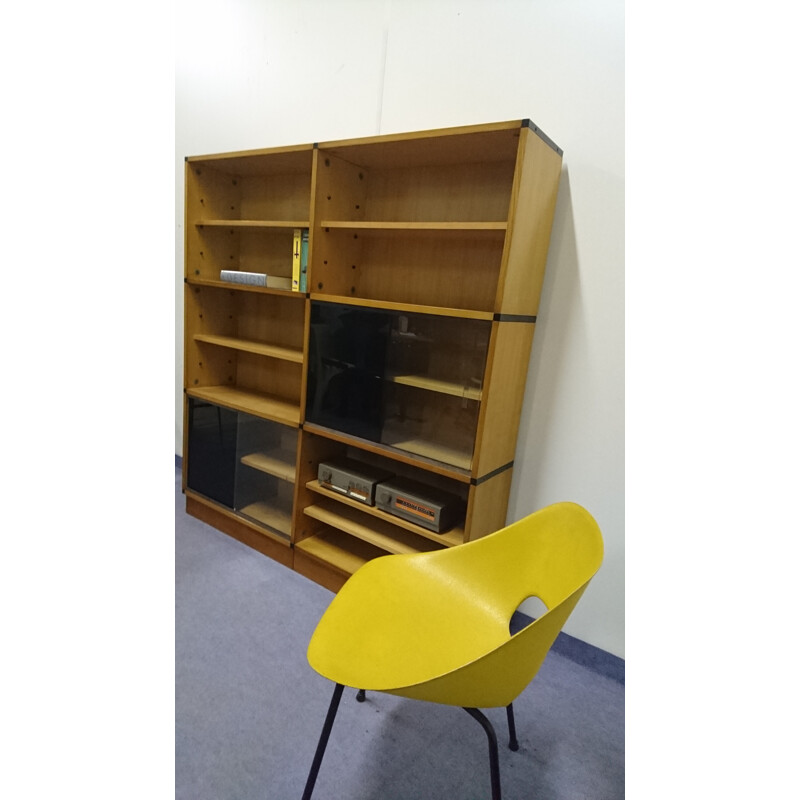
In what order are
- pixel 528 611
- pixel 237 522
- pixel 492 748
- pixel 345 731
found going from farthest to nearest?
pixel 237 522, pixel 528 611, pixel 345 731, pixel 492 748

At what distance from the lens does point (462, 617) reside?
1.43 m

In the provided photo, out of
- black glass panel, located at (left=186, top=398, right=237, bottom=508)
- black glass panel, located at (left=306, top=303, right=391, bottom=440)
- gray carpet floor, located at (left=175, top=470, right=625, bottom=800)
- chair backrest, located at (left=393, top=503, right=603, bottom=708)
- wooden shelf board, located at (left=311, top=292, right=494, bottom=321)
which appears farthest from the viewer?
black glass panel, located at (left=186, top=398, right=237, bottom=508)

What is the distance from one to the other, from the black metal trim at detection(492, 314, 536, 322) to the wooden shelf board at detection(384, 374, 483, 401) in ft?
0.99

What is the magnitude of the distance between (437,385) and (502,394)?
28 centimetres

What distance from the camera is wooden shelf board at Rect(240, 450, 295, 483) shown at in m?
2.48

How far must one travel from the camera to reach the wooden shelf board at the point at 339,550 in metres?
2.25

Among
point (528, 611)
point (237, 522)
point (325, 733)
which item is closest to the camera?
point (325, 733)

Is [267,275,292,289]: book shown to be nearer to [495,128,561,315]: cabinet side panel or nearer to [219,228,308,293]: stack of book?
[219,228,308,293]: stack of book

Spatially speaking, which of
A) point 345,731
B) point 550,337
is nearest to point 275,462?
point 345,731

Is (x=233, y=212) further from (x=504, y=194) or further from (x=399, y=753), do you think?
(x=399, y=753)

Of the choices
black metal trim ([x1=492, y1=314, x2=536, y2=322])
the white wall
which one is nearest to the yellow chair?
the white wall

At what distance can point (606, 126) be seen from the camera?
1.67m

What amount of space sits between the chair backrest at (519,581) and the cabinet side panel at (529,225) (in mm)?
769

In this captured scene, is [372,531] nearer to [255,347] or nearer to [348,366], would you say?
[348,366]
